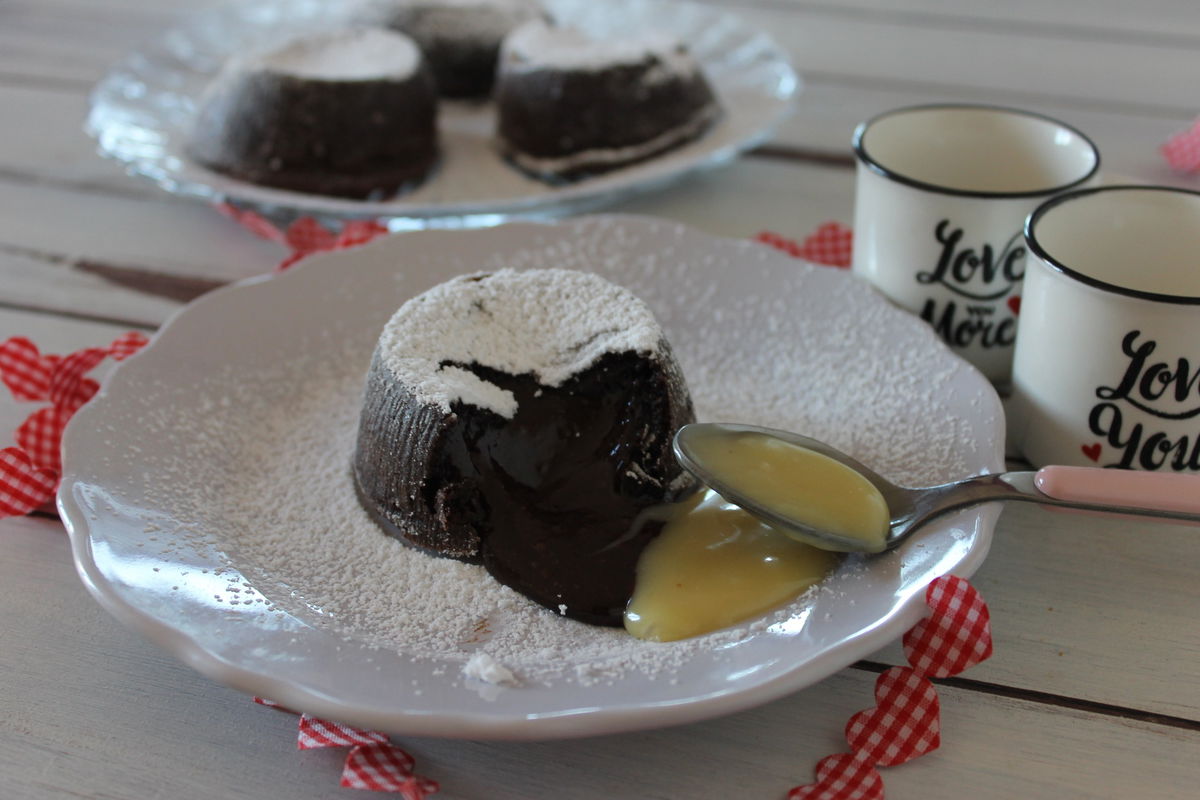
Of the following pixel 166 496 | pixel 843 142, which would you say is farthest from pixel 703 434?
pixel 843 142

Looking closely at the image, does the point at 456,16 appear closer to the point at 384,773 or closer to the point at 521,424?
the point at 521,424

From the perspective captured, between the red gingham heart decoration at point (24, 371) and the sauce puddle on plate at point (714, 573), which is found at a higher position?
the red gingham heart decoration at point (24, 371)

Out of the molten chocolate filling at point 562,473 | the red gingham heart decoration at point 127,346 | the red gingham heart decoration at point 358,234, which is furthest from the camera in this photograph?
the red gingham heart decoration at point 358,234

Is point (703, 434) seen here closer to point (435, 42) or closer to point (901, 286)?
point (901, 286)

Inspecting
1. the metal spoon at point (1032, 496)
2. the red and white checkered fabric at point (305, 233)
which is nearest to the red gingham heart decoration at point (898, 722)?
the metal spoon at point (1032, 496)

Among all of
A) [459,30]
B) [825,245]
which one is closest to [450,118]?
[459,30]

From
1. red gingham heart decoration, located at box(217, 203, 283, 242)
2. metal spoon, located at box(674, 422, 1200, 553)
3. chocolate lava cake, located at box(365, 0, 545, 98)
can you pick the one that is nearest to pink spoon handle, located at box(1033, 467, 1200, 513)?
metal spoon, located at box(674, 422, 1200, 553)

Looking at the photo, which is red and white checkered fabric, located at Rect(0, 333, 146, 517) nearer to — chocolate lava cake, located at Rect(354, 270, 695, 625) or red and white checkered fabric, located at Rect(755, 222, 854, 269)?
chocolate lava cake, located at Rect(354, 270, 695, 625)

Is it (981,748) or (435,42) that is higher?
(435,42)

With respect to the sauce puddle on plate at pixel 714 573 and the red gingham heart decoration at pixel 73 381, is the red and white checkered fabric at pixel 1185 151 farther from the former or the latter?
the red gingham heart decoration at pixel 73 381
